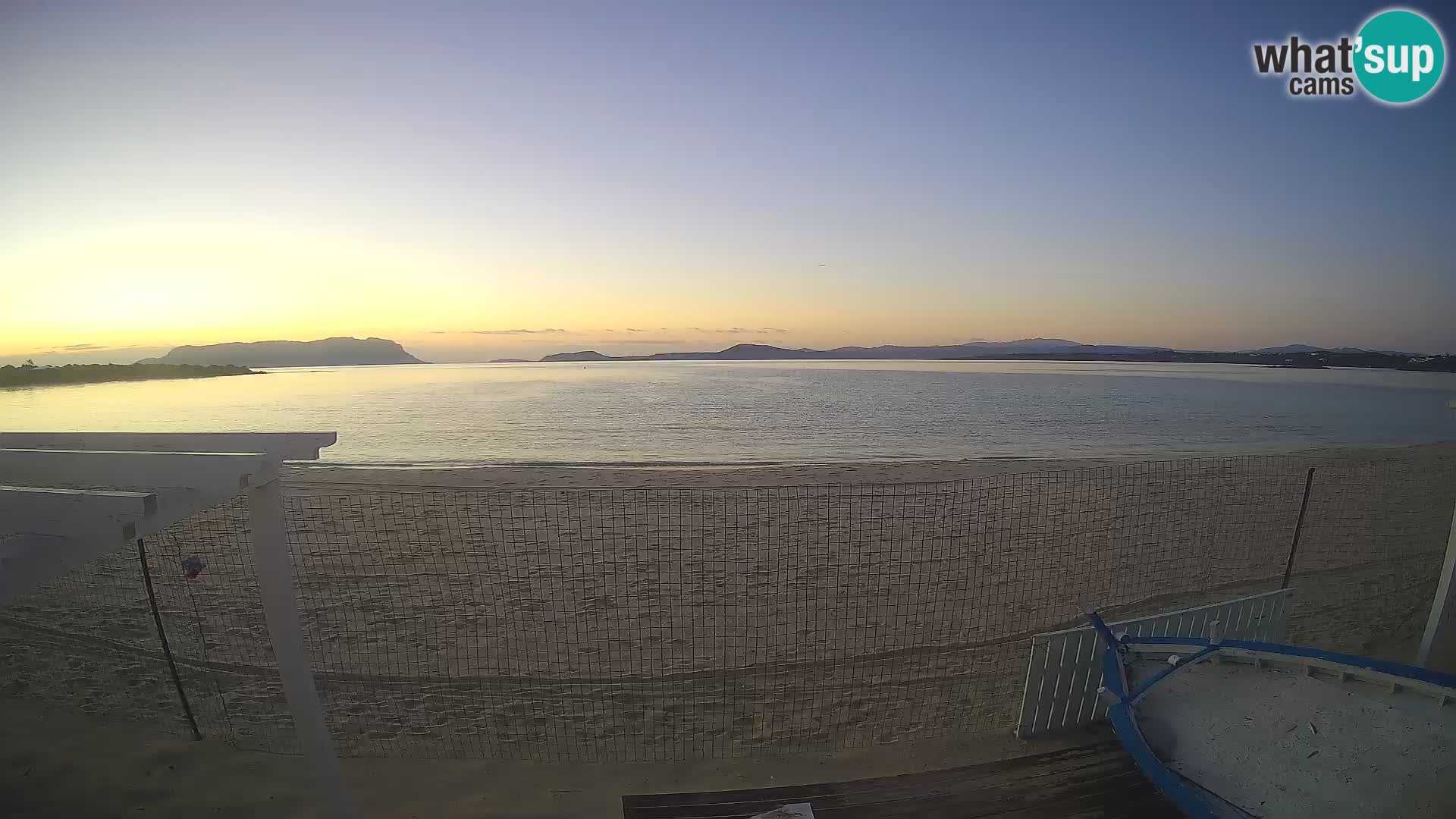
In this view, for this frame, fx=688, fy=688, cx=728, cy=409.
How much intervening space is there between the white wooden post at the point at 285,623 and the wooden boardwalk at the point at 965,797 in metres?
1.68

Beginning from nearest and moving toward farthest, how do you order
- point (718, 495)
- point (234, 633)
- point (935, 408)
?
1. point (234, 633)
2. point (718, 495)
3. point (935, 408)

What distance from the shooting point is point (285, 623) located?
3.40 meters

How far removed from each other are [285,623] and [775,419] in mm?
35150

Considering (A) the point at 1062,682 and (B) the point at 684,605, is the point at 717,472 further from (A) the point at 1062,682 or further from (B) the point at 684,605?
(A) the point at 1062,682

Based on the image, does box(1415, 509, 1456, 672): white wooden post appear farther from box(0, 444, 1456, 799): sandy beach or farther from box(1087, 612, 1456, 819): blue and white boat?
box(0, 444, 1456, 799): sandy beach

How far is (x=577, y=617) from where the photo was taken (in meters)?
8.66

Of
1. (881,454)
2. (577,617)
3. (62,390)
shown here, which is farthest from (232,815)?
(62,390)

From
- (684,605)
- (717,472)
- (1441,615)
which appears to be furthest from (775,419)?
(1441,615)

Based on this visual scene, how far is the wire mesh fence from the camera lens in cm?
618

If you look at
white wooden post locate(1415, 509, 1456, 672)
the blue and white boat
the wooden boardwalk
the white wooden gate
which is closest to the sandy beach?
the white wooden gate

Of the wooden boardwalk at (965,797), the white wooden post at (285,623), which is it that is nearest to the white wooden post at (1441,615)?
the wooden boardwalk at (965,797)

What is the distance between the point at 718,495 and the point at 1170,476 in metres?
12.0

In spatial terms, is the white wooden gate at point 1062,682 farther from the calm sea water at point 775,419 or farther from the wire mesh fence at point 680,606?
the calm sea water at point 775,419

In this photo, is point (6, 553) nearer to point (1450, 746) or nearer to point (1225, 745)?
point (1225, 745)
